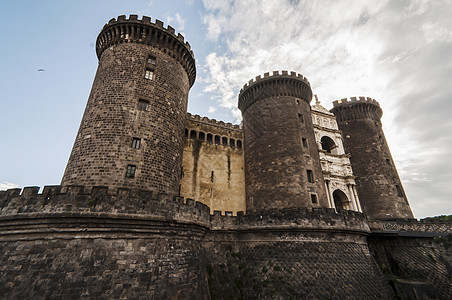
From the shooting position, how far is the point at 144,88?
15547 millimetres

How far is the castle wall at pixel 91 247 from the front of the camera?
777 cm

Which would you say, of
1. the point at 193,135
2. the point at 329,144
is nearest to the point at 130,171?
the point at 193,135

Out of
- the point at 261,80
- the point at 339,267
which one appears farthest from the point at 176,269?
the point at 261,80

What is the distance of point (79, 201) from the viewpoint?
9.02 m

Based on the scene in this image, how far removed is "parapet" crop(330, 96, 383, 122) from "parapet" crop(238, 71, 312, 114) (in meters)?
7.60

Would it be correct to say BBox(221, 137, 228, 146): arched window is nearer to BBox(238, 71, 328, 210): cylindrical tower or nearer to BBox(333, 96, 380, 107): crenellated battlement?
BBox(238, 71, 328, 210): cylindrical tower

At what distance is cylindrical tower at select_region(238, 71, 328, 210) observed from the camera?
19.2 metres

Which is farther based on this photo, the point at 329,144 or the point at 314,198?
the point at 329,144

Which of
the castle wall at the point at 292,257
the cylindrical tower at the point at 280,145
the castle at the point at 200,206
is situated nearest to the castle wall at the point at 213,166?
the castle at the point at 200,206

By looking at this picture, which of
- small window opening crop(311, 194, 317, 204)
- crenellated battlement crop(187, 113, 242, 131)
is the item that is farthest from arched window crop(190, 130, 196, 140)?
small window opening crop(311, 194, 317, 204)

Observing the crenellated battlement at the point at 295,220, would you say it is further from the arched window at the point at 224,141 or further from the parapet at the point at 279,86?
the parapet at the point at 279,86

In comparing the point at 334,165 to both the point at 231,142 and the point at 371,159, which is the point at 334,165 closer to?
the point at 371,159

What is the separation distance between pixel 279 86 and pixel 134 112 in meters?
15.7

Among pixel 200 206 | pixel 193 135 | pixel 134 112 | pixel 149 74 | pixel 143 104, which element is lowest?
pixel 200 206
